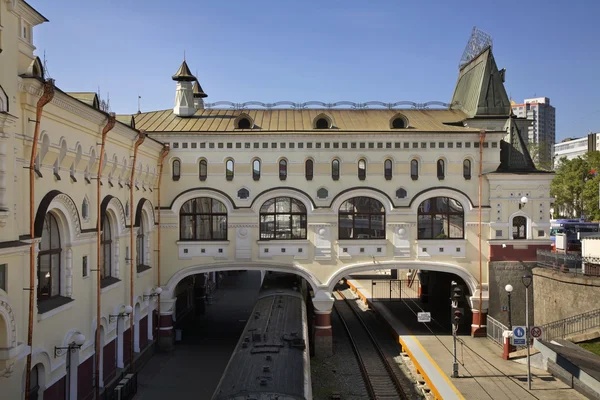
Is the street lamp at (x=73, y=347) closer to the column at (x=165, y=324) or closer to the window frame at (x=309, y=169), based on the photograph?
the column at (x=165, y=324)

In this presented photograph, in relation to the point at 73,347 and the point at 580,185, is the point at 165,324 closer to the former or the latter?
the point at 73,347

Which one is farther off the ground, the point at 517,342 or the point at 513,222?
the point at 513,222

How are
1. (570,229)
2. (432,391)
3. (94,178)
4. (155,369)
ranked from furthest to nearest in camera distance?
(570,229), (155,369), (432,391), (94,178)

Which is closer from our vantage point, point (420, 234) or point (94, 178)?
point (94, 178)

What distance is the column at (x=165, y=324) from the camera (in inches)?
968

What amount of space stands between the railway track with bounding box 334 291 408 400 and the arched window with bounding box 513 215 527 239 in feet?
27.7

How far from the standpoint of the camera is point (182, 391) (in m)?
19.2

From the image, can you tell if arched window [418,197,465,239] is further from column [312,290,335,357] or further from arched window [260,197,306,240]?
arched window [260,197,306,240]

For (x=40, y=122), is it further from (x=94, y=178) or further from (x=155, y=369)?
(x=155, y=369)

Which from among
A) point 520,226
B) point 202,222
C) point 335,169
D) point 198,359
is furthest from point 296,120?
point 198,359

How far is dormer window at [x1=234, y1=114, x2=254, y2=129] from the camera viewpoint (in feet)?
84.7

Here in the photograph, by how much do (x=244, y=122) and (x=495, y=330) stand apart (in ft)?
49.4

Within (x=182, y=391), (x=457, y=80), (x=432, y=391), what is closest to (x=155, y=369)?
(x=182, y=391)

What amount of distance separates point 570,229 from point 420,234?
23.4 metres
